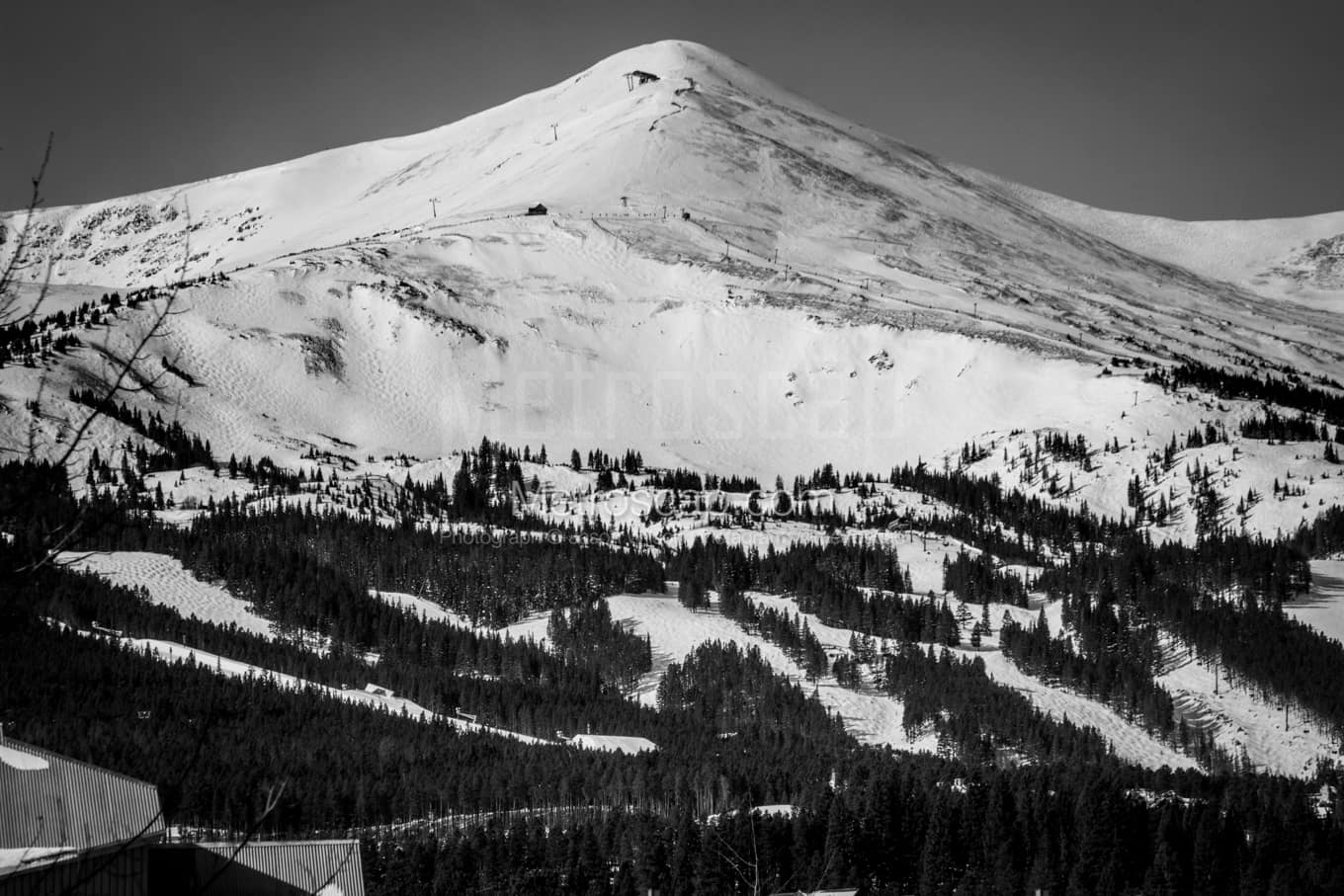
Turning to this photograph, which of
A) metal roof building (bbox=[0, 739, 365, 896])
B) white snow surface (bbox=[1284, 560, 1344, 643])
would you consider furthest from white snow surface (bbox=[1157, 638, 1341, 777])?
metal roof building (bbox=[0, 739, 365, 896])

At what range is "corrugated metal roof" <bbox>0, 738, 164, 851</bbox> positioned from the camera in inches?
1793

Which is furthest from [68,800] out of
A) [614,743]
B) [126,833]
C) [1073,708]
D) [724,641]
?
[724,641]

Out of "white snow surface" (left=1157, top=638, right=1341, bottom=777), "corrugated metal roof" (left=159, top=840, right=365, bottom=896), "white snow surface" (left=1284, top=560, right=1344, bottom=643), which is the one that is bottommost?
"white snow surface" (left=1157, top=638, right=1341, bottom=777)

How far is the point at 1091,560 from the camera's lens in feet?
632

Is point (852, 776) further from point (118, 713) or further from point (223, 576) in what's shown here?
point (223, 576)

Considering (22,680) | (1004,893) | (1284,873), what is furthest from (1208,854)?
(22,680)

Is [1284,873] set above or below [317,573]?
below

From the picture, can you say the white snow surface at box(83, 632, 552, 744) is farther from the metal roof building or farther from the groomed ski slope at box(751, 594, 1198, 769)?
the metal roof building

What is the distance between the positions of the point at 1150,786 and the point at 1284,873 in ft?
Answer: 87.6

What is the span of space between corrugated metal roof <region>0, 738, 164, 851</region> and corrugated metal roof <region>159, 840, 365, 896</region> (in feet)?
5.42

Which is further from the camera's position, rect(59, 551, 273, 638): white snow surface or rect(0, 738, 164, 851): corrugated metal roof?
rect(59, 551, 273, 638): white snow surface

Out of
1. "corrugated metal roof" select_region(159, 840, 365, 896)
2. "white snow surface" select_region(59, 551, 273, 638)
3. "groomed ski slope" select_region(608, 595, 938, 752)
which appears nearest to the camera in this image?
"corrugated metal roof" select_region(159, 840, 365, 896)

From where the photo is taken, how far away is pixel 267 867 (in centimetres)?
5094

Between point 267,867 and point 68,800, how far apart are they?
6997mm
